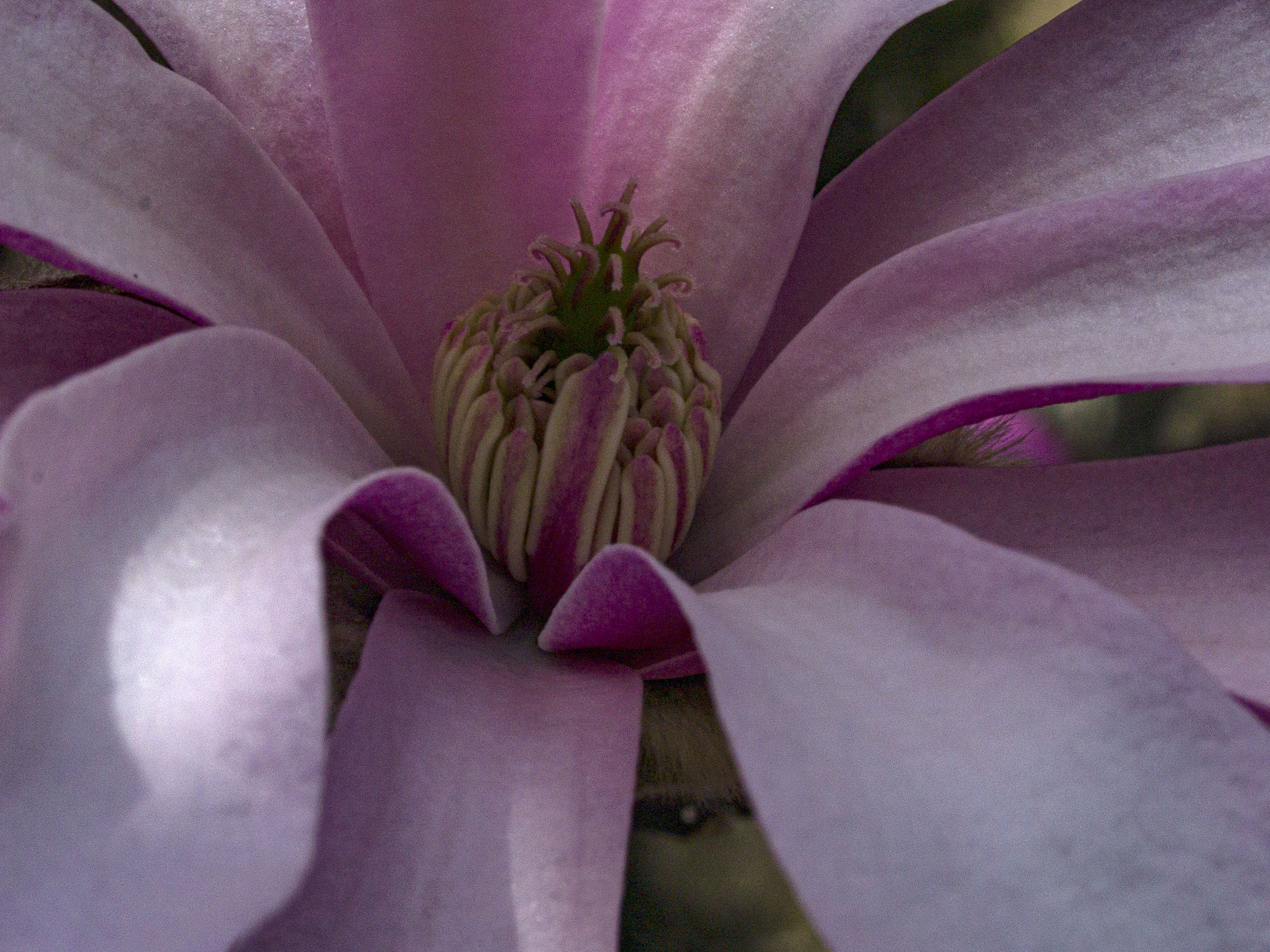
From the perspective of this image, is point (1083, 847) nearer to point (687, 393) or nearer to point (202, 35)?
point (687, 393)

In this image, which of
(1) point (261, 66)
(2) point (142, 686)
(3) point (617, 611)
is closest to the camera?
(2) point (142, 686)

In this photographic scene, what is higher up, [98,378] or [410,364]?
[410,364]

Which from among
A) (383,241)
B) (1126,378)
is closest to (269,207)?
(383,241)

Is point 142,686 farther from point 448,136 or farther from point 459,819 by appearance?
point 448,136

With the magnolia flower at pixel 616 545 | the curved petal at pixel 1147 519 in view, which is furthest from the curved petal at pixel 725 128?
the curved petal at pixel 1147 519

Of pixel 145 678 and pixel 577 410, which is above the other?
pixel 577 410

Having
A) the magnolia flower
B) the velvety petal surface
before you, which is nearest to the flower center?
the magnolia flower

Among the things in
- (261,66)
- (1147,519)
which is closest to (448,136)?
(261,66)
